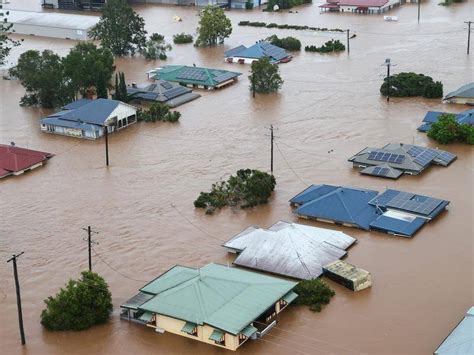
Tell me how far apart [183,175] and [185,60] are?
63.1ft

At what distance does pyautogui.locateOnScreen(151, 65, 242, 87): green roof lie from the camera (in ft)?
138

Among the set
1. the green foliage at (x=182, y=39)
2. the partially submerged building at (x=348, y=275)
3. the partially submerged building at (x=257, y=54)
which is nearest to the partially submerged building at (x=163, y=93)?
the partially submerged building at (x=257, y=54)

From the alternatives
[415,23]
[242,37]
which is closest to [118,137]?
[242,37]

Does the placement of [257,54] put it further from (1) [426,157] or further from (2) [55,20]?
(1) [426,157]

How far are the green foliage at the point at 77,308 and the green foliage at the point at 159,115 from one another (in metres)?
17.1

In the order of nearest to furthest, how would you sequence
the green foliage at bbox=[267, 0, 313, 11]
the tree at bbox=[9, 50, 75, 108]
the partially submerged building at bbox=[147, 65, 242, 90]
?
the tree at bbox=[9, 50, 75, 108], the partially submerged building at bbox=[147, 65, 242, 90], the green foliage at bbox=[267, 0, 313, 11]

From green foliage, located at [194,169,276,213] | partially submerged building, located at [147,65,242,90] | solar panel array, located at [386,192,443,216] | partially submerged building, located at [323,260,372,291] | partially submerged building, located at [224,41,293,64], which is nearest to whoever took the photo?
partially submerged building, located at [323,260,372,291]

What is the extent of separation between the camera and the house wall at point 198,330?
19125 millimetres

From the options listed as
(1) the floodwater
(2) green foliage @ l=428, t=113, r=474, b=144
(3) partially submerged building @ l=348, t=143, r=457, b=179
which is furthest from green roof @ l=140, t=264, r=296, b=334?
(2) green foliage @ l=428, t=113, r=474, b=144

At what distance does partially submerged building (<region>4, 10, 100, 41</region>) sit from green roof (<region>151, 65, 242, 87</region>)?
1327 centimetres

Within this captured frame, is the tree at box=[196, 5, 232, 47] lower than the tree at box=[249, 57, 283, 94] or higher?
higher

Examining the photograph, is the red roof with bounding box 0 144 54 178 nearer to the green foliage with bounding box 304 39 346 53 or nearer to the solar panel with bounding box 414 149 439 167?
the solar panel with bounding box 414 149 439 167

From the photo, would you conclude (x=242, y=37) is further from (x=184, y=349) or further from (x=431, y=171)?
(x=184, y=349)

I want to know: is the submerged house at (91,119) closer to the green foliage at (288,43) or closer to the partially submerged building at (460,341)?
the green foliage at (288,43)
